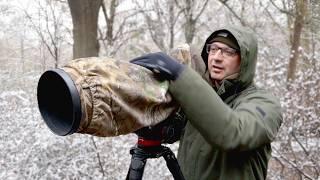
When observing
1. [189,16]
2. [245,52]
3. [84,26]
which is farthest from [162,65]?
[189,16]

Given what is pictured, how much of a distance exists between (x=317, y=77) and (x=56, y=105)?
4.49 m

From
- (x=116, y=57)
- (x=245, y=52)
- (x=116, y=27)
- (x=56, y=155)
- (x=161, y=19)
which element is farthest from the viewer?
(x=116, y=27)

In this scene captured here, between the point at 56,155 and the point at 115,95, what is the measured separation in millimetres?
3192

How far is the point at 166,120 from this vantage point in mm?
1617

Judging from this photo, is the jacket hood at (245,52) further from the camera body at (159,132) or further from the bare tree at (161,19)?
the bare tree at (161,19)

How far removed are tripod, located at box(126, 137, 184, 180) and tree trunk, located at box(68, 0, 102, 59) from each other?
4.82 m

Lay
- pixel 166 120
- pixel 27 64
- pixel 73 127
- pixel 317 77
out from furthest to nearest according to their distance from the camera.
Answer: pixel 27 64 < pixel 317 77 < pixel 166 120 < pixel 73 127

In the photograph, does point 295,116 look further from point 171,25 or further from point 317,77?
point 171,25

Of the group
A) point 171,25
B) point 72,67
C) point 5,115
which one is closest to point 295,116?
point 5,115

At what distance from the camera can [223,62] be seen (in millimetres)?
1756

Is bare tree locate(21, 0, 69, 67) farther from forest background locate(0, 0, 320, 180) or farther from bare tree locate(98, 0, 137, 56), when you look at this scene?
bare tree locate(98, 0, 137, 56)

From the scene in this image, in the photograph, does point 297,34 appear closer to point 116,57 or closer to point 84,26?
point 84,26

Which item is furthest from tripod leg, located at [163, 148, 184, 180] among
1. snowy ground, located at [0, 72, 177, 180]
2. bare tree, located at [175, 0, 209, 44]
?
bare tree, located at [175, 0, 209, 44]

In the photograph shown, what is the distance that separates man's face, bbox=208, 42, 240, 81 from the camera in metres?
1.75
